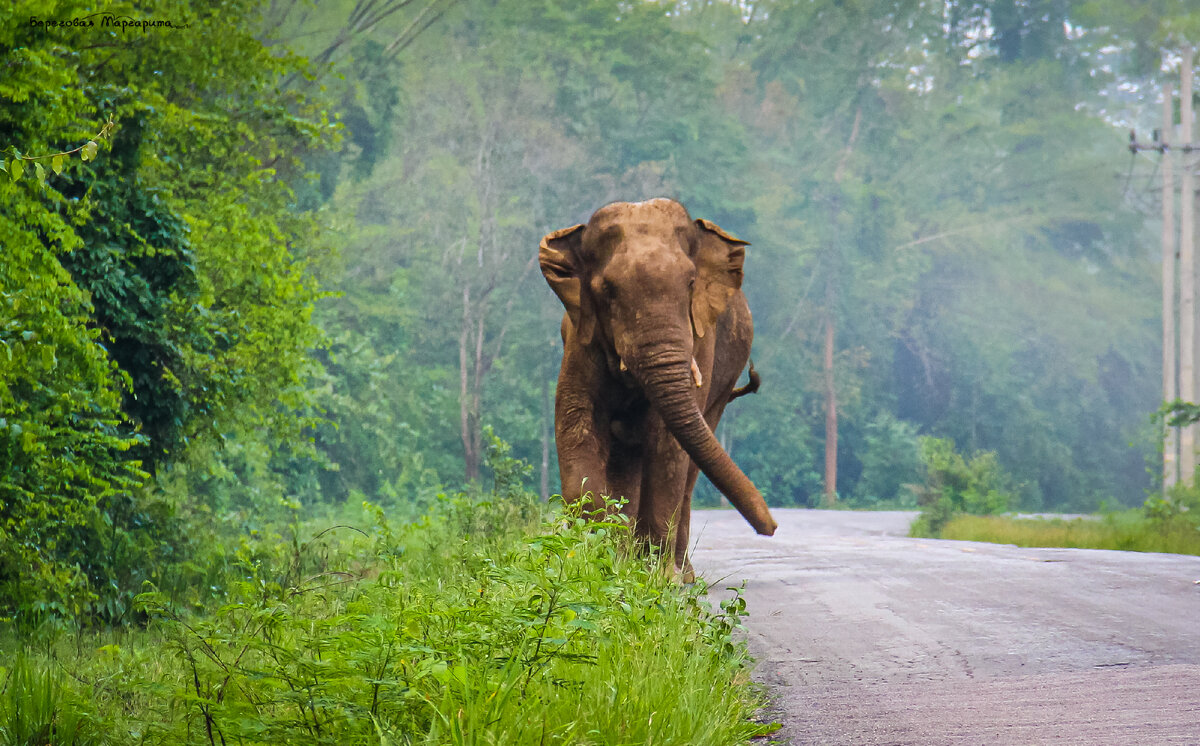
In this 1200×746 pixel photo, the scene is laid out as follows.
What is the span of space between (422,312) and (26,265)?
4028 centimetres

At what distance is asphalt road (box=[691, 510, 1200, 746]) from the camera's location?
4.72 m

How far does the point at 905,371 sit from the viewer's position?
57031 mm

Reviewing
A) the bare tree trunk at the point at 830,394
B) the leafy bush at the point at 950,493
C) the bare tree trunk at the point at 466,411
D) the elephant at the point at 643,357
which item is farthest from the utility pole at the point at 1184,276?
the bare tree trunk at the point at 466,411

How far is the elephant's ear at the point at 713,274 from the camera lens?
845 cm

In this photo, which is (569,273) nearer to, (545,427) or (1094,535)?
(1094,535)

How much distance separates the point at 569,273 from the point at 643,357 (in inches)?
39.4

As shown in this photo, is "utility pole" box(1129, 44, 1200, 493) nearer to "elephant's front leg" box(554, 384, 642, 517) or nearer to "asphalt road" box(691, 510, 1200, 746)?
"asphalt road" box(691, 510, 1200, 746)

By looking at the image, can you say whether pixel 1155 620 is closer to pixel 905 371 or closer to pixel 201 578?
pixel 201 578

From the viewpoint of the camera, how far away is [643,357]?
25.8 ft

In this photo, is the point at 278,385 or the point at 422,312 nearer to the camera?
the point at 278,385

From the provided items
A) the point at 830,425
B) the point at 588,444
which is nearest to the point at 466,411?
the point at 830,425

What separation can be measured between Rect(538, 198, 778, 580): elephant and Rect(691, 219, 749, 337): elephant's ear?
0.01 meters

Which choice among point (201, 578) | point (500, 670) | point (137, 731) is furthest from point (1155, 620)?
point (201, 578)

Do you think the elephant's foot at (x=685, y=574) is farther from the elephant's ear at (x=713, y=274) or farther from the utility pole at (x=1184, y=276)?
the utility pole at (x=1184, y=276)
